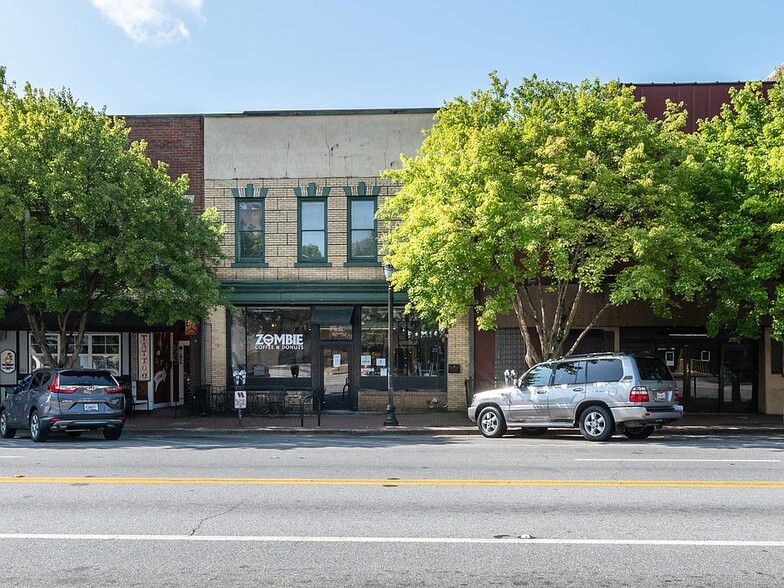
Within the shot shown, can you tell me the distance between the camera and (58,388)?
17141 millimetres

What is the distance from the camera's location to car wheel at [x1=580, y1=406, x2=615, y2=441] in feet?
52.9

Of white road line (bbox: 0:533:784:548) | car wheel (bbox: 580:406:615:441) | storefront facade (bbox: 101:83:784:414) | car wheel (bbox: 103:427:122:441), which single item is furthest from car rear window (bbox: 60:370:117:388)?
car wheel (bbox: 580:406:615:441)

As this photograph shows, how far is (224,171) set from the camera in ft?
80.2

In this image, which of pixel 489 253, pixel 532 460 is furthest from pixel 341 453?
pixel 489 253

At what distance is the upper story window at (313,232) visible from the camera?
24328 millimetres

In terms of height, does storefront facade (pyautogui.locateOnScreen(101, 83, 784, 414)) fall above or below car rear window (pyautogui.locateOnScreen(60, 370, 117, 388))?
above

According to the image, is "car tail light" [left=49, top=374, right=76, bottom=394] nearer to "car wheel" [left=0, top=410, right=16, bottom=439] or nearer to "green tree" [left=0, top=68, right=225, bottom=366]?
"car wheel" [left=0, top=410, right=16, bottom=439]

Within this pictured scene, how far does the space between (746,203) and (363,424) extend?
10.9 m

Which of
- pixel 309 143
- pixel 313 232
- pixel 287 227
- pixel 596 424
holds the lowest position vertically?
pixel 596 424

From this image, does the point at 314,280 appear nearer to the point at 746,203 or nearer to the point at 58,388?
the point at 58,388

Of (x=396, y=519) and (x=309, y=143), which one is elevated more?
(x=309, y=143)

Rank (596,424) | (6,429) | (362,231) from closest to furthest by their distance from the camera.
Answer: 1. (596,424)
2. (6,429)
3. (362,231)

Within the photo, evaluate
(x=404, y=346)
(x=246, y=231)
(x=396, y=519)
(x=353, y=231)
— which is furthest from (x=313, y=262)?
(x=396, y=519)

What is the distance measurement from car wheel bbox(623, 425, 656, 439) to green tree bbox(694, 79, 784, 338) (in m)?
3.94
